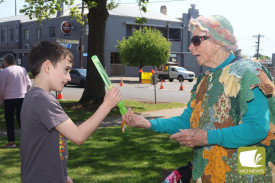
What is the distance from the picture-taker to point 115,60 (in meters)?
49.4

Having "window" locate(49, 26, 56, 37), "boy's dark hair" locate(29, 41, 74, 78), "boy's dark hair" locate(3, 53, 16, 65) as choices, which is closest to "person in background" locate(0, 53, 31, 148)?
"boy's dark hair" locate(3, 53, 16, 65)

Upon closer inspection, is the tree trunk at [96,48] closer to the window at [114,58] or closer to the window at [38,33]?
the window at [114,58]

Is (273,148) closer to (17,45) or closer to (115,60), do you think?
(115,60)

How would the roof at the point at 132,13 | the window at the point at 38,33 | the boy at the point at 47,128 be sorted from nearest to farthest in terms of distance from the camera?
the boy at the point at 47,128, the roof at the point at 132,13, the window at the point at 38,33

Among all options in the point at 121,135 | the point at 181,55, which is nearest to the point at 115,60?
the point at 181,55

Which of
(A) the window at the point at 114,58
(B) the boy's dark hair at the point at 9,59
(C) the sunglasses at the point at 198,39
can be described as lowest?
(A) the window at the point at 114,58

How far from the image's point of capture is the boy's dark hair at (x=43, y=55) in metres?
2.46

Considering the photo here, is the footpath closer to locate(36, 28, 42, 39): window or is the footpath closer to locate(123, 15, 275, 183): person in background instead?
locate(123, 15, 275, 183): person in background

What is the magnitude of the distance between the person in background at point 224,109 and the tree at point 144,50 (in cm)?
3476

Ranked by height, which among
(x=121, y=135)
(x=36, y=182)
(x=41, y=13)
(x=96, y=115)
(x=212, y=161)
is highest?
(x=41, y=13)

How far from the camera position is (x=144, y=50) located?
37.2 metres

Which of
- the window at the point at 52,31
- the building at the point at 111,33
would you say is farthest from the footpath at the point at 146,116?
the window at the point at 52,31

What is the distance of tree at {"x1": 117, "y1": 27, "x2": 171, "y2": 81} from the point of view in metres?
37.4

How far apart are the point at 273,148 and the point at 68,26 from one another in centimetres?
3430
